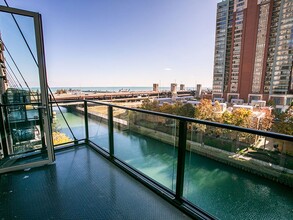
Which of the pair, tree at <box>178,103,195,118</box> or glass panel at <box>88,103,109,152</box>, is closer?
glass panel at <box>88,103,109,152</box>

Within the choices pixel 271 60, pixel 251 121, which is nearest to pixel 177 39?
pixel 251 121

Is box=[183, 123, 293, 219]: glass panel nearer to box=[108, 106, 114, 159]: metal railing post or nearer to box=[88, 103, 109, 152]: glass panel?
box=[108, 106, 114, 159]: metal railing post

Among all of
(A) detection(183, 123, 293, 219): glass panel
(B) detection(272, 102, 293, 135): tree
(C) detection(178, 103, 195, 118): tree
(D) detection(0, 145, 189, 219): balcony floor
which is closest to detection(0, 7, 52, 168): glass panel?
(D) detection(0, 145, 189, 219): balcony floor

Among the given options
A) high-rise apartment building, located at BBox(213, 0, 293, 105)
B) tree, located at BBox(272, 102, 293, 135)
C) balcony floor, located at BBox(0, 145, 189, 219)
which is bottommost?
tree, located at BBox(272, 102, 293, 135)

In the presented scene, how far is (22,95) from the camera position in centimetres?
256

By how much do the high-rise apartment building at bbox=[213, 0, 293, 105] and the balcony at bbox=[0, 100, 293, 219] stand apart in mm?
35179

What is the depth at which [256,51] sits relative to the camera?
31047 mm

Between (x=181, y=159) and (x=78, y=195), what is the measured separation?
1183mm

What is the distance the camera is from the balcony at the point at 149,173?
1398mm

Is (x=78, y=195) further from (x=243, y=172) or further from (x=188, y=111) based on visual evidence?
(x=188, y=111)

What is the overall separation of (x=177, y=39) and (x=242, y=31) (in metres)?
18.8

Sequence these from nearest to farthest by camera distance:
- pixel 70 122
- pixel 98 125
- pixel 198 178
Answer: pixel 198 178 < pixel 98 125 < pixel 70 122

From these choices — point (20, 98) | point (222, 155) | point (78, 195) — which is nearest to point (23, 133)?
point (20, 98)

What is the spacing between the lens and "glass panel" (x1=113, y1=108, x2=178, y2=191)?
1.85m
